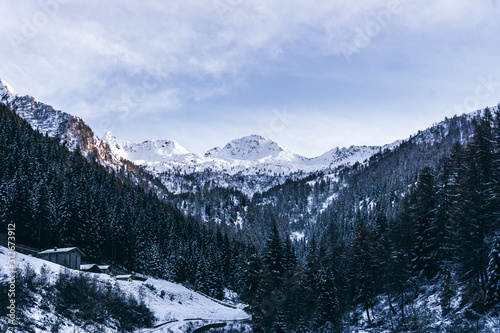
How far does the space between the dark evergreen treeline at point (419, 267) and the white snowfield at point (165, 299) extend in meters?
12.2

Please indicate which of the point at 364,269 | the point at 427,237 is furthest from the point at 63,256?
the point at 427,237

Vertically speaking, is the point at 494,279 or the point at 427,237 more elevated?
the point at 427,237

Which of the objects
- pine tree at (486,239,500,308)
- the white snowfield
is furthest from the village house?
pine tree at (486,239,500,308)

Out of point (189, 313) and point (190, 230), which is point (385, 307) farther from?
point (190, 230)

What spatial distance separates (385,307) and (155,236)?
57672mm

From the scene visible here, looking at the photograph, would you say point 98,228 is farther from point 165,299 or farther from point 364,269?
point 364,269

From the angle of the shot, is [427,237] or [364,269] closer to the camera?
[427,237]

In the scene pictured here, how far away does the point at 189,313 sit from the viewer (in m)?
55.6

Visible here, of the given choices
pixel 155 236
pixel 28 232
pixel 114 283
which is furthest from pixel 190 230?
pixel 114 283

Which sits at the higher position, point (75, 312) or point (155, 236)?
point (155, 236)

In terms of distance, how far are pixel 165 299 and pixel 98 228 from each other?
21.1m

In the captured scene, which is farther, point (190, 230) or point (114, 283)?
point (190, 230)

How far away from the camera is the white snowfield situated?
142ft

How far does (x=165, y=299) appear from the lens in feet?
199
